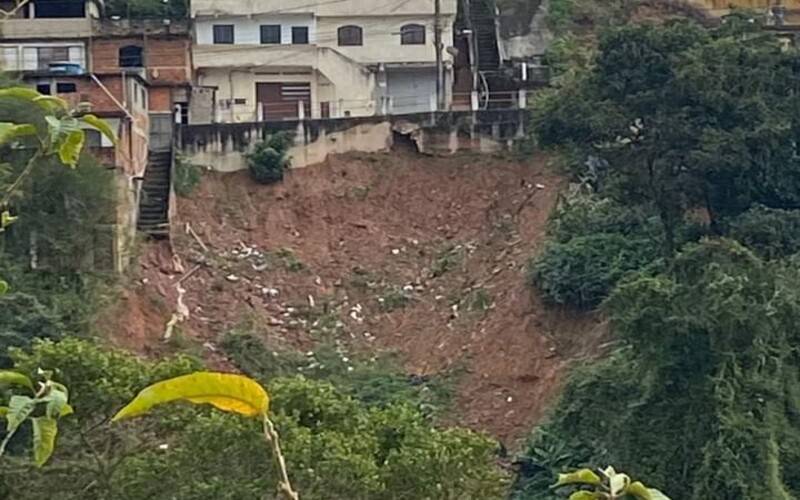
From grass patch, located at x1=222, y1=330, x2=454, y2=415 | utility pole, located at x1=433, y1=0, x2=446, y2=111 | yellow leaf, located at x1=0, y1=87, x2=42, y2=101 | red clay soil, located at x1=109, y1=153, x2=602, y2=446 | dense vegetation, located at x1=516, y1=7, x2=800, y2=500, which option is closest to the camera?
yellow leaf, located at x1=0, y1=87, x2=42, y2=101

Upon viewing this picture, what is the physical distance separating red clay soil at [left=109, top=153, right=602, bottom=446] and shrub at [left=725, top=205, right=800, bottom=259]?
9.64 ft

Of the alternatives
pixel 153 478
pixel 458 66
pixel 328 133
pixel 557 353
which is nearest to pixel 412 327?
pixel 557 353

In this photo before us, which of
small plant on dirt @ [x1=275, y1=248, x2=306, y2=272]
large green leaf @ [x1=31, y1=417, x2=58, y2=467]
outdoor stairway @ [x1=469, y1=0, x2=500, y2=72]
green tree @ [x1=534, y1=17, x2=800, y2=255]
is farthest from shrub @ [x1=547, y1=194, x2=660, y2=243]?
large green leaf @ [x1=31, y1=417, x2=58, y2=467]

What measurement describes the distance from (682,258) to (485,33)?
1389cm

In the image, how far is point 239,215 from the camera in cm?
3309

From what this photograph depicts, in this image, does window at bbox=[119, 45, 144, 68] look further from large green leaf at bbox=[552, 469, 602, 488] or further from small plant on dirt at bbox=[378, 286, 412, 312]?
large green leaf at bbox=[552, 469, 602, 488]

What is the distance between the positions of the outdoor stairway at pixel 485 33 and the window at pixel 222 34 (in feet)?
14.3

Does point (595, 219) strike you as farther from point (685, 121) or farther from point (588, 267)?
point (685, 121)

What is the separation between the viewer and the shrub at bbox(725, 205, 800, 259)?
27.2 metres

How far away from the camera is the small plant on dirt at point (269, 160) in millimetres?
33375

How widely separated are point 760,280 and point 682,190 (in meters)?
4.50

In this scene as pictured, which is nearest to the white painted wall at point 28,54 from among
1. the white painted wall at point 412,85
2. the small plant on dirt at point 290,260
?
the small plant on dirt at point 290,260

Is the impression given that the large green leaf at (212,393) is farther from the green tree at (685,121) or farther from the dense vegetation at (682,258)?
the green tree at (685,121)

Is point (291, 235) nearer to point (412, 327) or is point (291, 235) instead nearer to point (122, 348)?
point (412, 327)
